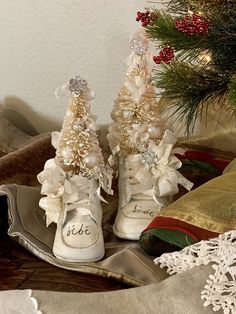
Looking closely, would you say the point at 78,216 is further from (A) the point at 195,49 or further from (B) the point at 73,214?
(A) the point at 195,49

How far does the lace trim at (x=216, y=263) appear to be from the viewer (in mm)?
560

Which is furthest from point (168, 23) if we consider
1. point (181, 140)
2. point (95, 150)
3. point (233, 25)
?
point (181, 140)

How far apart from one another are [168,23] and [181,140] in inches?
12.2

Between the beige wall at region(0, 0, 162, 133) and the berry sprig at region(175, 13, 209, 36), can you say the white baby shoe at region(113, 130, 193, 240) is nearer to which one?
the berry sprig at region(175, 13, 209, 36)

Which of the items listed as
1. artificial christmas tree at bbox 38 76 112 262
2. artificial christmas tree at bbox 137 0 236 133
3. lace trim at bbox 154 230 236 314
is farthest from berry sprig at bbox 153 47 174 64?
lace trim at bbox 154 230 236 314

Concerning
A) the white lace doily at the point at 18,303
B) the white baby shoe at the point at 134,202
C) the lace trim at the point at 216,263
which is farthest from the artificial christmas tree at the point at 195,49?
the white lace doily at the point at 18,303

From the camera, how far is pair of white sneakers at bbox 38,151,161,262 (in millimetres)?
733

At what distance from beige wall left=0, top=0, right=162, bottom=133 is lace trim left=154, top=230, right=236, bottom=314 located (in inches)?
20.4

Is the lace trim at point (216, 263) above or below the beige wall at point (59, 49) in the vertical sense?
below

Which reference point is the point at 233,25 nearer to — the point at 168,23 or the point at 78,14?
the point at 168,23

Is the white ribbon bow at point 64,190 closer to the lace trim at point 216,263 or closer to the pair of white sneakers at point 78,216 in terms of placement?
the pair of white sneakers at point 78,216

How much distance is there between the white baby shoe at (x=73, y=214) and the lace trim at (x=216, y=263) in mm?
93

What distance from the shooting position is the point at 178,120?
1.00m

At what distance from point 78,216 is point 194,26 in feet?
0.93
